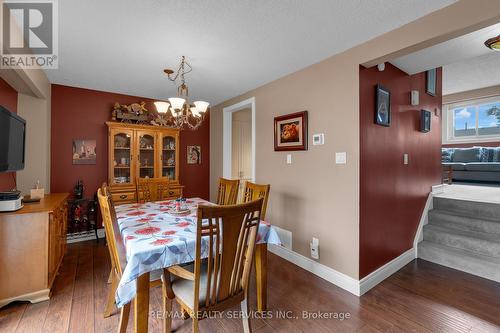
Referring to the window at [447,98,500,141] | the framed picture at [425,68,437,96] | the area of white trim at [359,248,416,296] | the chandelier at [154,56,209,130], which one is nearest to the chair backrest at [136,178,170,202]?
the chandelier at [154,56,209,130]

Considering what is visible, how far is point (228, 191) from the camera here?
2803mm

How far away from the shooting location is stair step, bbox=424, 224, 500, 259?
2.60m

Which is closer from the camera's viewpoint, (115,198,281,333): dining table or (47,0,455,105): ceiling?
(115,198,281,333): dining table

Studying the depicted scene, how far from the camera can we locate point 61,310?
6.21ft

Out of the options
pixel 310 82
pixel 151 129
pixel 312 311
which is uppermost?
pixel 310 82

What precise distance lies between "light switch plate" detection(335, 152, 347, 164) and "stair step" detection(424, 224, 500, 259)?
1.84m

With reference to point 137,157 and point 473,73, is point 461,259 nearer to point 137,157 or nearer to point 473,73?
point 473,73

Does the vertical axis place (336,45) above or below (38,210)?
above

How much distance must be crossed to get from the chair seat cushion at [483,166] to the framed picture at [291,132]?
16.7 feet

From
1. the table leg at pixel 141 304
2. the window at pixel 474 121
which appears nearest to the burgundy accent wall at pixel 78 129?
the table leg at pixel 141 304

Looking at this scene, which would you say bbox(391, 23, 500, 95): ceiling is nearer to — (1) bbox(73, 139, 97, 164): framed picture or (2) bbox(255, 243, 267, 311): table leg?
(2) bbox(255, 243, 267, 311): table leg

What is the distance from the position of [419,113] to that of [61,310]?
14.4ft

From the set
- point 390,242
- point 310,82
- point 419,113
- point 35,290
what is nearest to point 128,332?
point 35,290

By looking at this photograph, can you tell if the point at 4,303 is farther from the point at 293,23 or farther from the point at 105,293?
the point at 293,23
